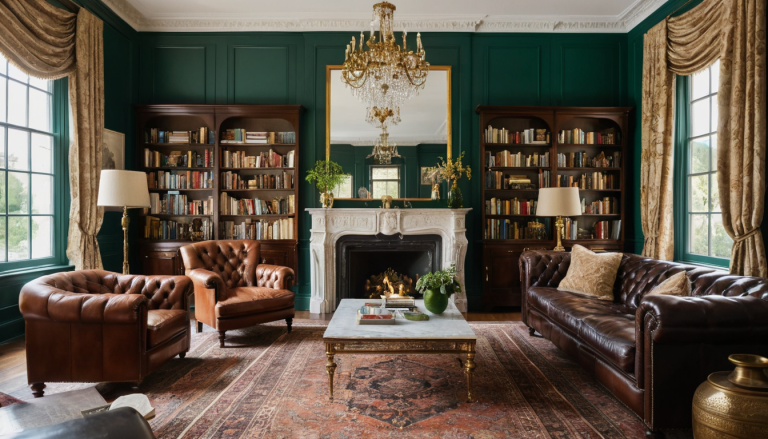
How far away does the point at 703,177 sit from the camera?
4.67 metres

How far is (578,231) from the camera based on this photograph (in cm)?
585

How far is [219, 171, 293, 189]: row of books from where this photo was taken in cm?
574

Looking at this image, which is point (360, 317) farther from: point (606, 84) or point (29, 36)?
point (606, 84)

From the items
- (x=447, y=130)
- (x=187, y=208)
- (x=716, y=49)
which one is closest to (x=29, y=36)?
(x=187, y=208)

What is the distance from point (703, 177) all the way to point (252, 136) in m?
5.33

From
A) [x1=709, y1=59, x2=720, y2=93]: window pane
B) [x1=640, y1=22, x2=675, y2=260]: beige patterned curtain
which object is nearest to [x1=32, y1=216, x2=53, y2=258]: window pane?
[x1=640, y1=22, x2=675, y2=260]: beige patterned curtain

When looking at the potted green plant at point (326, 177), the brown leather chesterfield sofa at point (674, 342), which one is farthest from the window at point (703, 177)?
the potted green plant at point (326, 177)

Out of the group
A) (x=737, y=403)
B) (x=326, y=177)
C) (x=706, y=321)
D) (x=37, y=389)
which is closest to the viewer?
(x=737, y=403)

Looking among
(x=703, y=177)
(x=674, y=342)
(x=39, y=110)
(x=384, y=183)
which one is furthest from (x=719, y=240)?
(x=39, y=110)

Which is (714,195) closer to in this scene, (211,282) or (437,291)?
(437,291)

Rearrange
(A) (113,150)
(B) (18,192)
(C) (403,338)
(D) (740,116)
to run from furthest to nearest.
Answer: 1. (A) (113,150)
2. (B) (18,192)
3. (D) (740,116)
4. (C) (403,338)

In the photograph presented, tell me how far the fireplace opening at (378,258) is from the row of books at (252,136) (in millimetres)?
1554

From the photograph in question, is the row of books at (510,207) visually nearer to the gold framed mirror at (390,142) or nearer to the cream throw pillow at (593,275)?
the gold framed mirror at (390,142)

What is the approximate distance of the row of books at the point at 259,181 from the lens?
5.74m
